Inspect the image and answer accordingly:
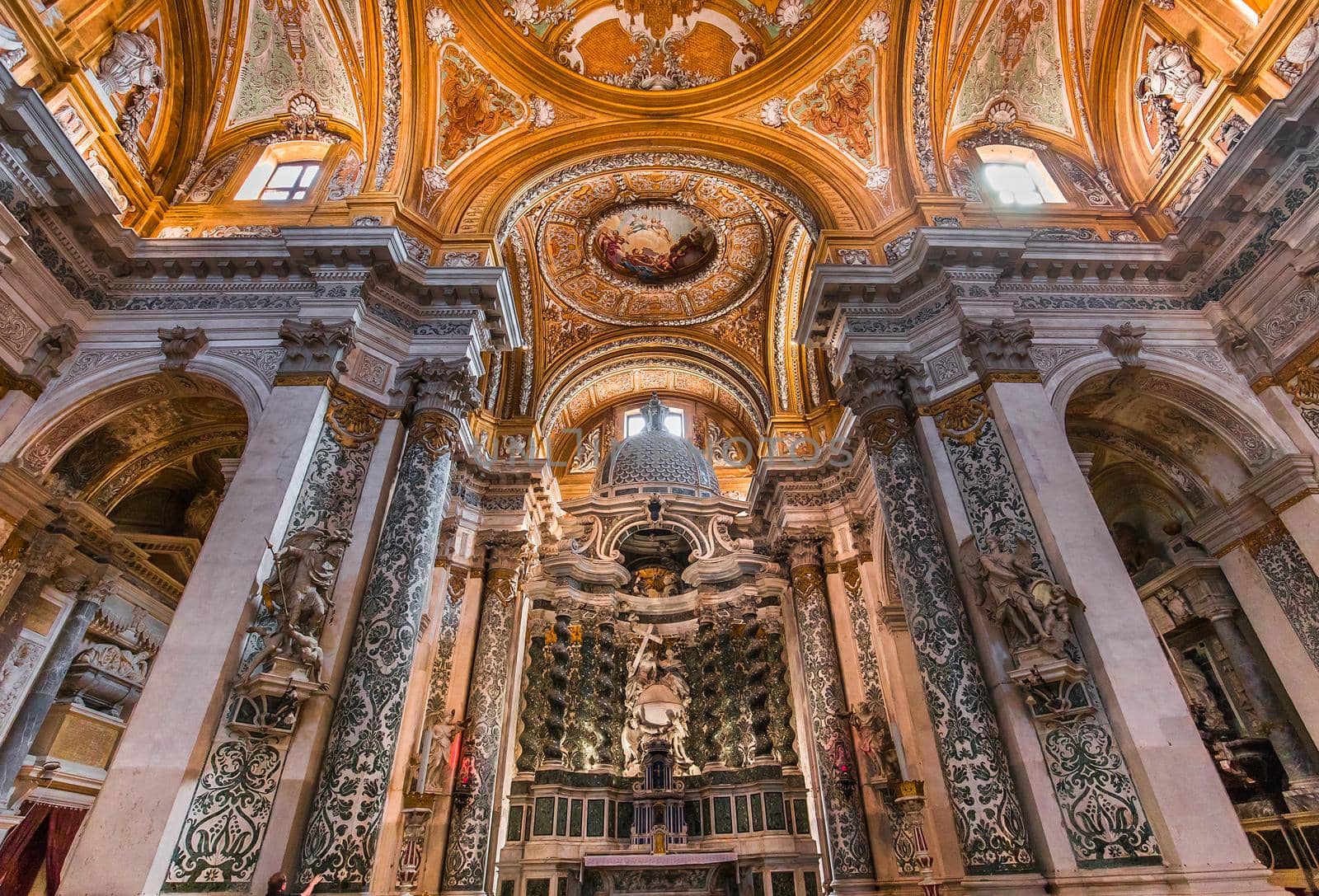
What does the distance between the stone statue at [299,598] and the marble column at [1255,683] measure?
10823 mm

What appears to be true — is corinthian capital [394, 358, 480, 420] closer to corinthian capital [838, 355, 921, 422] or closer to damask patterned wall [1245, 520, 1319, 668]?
corinthian capital [838, 355, 921, 422]

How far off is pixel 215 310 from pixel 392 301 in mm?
2218

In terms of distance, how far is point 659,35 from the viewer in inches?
473

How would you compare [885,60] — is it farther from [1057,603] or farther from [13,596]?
[13,596]

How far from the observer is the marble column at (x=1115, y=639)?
5.60 metres

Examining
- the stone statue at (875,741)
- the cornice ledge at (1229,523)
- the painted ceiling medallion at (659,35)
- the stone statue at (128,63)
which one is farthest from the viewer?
the painted ceiling medallion at (659,35)

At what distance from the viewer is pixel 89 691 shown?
1016 cm

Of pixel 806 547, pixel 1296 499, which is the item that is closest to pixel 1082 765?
pixel 1296 499

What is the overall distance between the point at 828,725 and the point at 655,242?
1093cm

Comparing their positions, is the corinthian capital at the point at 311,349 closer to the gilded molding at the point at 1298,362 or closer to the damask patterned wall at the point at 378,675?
the damask patterned wall at the point at 378,675

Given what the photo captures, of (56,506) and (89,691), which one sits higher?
(56,506)

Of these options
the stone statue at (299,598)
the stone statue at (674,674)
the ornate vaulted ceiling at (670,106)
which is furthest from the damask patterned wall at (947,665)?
the stone statue at (674,674)

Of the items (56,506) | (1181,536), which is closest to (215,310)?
(56,506)

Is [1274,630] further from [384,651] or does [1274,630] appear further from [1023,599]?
[384,651]
